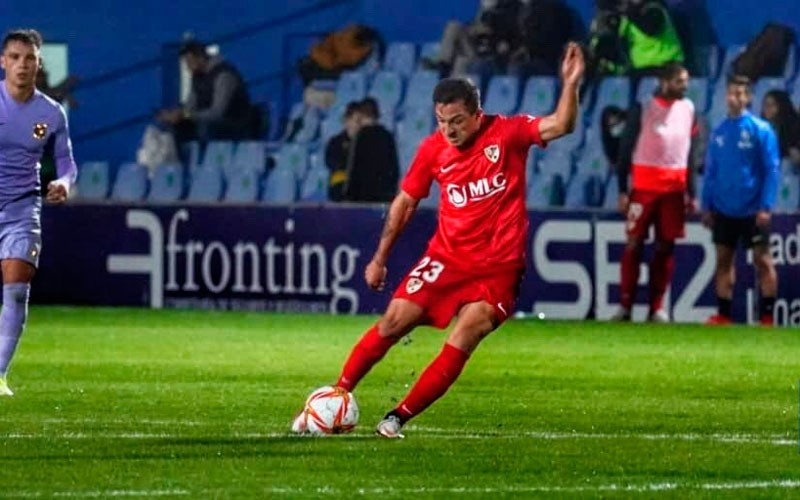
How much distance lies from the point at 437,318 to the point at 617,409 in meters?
1.94

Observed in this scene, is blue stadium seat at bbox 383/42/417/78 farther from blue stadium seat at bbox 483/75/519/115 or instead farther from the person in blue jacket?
the person in blue jacket

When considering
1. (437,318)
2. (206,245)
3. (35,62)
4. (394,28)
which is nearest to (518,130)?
(437,318)

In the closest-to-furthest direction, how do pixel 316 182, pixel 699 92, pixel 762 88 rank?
pixel 762 88
pixel 699 92
pixel 316 182

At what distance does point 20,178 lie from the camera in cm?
1182

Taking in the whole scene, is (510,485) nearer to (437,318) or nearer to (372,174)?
(437,318)

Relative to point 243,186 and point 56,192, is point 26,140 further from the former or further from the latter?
point 243,186

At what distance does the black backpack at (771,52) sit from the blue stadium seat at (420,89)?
128 inches

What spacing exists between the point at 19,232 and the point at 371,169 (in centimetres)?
949

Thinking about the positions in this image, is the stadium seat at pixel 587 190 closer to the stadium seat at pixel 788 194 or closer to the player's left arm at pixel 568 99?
the stadium seat at pixel 788 194

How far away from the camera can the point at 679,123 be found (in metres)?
18.6

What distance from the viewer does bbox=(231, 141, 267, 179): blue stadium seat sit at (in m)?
22.5

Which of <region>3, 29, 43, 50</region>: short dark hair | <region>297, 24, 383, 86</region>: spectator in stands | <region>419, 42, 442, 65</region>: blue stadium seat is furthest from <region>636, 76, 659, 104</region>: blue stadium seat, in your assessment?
<region>3, 29, 43, 50</region>: short dark hair

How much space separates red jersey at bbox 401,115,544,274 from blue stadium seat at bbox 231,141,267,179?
1276 cm

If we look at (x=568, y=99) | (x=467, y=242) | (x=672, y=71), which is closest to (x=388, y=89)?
(x=672, y=71)
